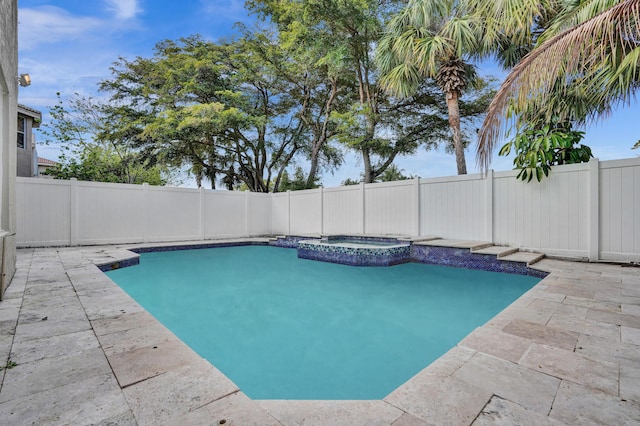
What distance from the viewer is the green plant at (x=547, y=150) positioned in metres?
5.24

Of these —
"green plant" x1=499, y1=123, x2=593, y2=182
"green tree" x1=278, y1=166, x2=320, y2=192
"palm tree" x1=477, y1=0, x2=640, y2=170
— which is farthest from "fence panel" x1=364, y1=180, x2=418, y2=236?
"green tree" x1=278, y1=166, x2=320, y2=192

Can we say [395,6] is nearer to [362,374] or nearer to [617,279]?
[617,279]

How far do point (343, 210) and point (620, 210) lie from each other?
19.2 ft

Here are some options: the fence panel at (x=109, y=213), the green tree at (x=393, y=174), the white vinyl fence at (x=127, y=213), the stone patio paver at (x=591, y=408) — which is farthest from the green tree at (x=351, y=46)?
the stone patio paver at (x=591, y=408)

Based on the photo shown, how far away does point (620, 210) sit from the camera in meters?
4.69

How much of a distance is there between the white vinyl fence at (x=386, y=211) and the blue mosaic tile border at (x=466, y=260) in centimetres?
104

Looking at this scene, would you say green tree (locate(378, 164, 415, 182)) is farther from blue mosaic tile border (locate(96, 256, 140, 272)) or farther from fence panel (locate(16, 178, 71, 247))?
fence panel (locate(16, 178, 71, 247))

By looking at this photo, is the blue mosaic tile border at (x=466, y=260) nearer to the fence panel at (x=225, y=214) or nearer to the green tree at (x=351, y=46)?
the green tree at (x=351, y=46)

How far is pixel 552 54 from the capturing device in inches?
113

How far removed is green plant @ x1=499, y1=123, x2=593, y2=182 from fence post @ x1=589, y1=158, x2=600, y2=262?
50 centimetres

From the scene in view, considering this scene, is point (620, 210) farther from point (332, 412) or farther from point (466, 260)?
point (332, 412)

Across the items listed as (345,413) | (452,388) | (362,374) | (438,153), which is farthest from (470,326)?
(438,153)

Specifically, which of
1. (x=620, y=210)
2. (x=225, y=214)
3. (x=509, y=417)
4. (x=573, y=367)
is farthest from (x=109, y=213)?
(x=620, y=210)

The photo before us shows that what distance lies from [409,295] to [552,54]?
3117 mm
